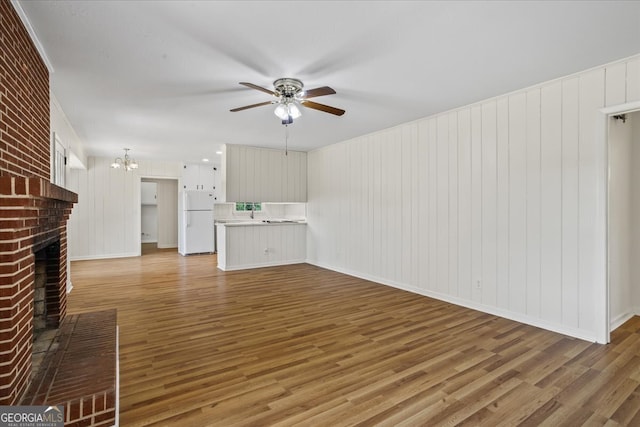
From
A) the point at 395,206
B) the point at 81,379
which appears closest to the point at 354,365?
the point at 81,379

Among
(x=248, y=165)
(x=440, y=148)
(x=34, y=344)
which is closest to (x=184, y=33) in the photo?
(x=34, y=344)

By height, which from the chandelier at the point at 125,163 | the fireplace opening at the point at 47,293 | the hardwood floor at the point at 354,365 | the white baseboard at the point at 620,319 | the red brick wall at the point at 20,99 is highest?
the chandelier at the point at 125,163

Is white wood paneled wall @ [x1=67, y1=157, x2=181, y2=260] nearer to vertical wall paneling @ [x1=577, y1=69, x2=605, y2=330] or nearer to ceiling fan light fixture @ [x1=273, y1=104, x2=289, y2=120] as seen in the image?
ceiling fan light fixture @ [x1=273, y1=104, x2=289, y2=120]

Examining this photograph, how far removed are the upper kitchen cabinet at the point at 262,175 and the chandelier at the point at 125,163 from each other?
243 cm

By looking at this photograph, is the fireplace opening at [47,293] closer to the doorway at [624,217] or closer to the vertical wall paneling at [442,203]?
the vertical wall paneling at [442,203]

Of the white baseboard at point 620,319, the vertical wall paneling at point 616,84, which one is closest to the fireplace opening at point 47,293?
the vertical wall paneling at point 616,84

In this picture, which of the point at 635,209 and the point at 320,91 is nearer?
the point at 320,91

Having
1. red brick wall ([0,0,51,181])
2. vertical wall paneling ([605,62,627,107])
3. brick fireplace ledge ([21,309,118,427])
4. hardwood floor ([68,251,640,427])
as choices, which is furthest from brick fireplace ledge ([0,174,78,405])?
vertical wall paneling ([605,62,627,107])

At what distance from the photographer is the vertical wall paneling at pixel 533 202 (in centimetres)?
335

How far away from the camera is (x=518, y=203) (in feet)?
11.5

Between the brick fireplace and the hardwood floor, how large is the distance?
2.15 feet

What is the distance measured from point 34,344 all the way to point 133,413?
3.32 ft

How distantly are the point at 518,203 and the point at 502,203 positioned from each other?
173 millimetres

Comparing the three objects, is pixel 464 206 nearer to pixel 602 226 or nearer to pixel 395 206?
pixel 395 206
